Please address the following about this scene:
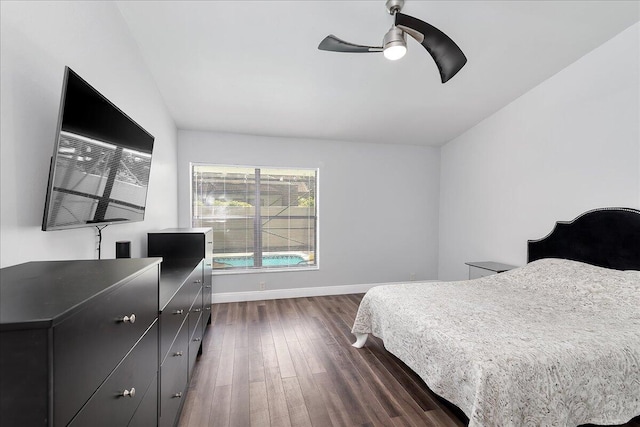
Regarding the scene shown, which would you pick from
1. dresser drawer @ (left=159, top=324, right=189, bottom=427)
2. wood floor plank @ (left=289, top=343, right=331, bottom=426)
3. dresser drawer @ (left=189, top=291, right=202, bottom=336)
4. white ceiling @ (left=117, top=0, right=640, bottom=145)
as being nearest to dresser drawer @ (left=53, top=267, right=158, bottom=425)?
dresser drawer @ (left=159, top=324, right=189, bottom=427)

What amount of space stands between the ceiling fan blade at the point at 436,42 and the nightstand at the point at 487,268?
7.65 feet

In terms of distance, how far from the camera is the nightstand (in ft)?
10.9

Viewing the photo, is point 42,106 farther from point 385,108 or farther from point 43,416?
point 385,108

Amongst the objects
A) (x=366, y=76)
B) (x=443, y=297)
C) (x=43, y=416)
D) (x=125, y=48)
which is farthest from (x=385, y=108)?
(x=43, y=416)

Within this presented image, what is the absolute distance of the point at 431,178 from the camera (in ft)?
15.8

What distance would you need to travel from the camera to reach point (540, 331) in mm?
1795

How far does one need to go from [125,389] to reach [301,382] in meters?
1.50

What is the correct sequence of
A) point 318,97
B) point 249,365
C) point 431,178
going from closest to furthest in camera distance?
1. point 249,365
2. point 318,97
3. point 431,178

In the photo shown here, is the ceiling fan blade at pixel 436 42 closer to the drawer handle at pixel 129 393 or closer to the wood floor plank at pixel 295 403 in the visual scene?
the drawer handle at pixel 129 393

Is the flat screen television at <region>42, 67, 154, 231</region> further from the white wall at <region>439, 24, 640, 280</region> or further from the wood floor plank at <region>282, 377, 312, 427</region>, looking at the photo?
the white wall at <region>439, 24, 640, 280</region>

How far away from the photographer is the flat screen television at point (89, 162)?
117 centimetres

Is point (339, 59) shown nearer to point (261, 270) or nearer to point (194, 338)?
point (194, 338)

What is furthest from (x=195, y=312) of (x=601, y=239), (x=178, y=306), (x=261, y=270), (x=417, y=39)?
(x=601, y=239)

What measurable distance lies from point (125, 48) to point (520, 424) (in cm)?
344
